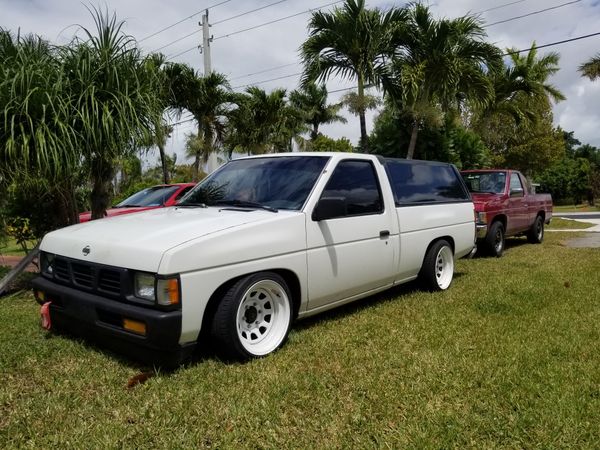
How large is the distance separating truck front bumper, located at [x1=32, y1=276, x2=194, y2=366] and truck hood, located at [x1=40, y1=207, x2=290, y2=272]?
0.89 feet


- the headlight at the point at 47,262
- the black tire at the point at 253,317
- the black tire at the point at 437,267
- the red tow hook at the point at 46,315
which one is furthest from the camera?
the black tire at the point at 437,267

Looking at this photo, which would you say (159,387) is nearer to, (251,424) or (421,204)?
(251,424)

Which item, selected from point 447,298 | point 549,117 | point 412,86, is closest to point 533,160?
point 549,117

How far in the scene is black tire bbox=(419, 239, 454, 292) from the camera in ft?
18.7

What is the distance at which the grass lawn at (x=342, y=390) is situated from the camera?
8.59 feet

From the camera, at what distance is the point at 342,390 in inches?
124

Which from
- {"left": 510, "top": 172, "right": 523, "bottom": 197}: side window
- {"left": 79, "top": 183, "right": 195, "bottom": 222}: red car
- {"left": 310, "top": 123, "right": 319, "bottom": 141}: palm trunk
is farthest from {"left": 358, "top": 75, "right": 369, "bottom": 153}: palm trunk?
{"left": 310, "top": 123, "right": 319, "bottom": 141}: palm trunk

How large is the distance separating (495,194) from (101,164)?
266 inches

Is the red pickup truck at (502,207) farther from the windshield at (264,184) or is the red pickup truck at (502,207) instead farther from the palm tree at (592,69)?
the palm tree at (592,69)

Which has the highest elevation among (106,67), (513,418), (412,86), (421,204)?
(412,86)

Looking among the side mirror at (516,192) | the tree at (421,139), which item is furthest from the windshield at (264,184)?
the tree at (421,139)

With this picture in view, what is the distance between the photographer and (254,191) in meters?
4.37

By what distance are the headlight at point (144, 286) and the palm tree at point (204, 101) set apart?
412 inches

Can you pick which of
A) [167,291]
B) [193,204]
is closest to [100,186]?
[193,204]
